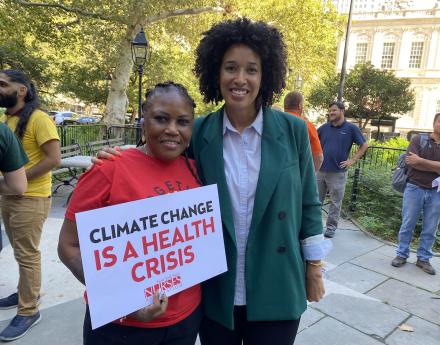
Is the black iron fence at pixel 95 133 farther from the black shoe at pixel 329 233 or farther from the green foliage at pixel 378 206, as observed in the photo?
the green foliage at pixel 378 206

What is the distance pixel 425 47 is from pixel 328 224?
4334 centimetres

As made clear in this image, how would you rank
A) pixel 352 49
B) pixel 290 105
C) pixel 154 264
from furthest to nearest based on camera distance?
pixel 352 49 < pixel 290 105 < pixel 154 264

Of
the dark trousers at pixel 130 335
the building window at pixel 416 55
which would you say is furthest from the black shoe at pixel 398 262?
the building window at pixel 416 55

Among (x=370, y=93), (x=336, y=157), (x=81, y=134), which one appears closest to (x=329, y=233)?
(x=336, y=157)

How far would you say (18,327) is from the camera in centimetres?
285

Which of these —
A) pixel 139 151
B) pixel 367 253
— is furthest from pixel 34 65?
pixel 139 151

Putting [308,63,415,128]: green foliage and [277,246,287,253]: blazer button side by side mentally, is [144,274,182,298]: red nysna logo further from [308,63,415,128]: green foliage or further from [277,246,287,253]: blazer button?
[308,63,415,128]: green foliage

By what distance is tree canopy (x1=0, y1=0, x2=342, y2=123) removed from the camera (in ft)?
41.5

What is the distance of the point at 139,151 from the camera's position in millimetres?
1585

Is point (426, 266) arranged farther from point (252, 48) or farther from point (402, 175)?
point (252, 48)

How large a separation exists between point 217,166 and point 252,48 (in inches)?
23.5

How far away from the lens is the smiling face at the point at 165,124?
1.54 meters

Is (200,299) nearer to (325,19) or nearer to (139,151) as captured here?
(139,151)

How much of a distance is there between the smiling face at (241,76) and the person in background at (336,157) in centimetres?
445
